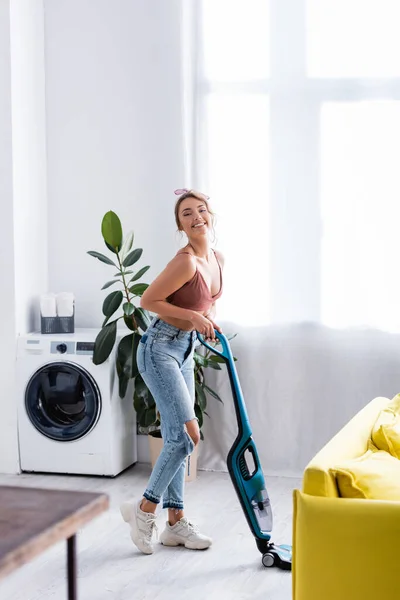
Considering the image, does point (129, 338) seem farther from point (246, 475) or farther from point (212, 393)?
point (246, 475)

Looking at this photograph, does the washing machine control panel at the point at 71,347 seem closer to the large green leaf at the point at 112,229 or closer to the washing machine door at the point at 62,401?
the washing machine door at the point at 62,401

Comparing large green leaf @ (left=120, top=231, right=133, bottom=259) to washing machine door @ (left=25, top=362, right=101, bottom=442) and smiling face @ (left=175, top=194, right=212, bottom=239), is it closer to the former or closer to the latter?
washing machine door @ (left=25, top=362, right=101, bottom=442)

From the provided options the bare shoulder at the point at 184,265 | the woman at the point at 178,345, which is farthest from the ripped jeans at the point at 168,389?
the bare shoulder at the point at 184,265

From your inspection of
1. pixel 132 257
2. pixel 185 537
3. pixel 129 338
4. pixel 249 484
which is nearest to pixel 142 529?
pixel 185 537

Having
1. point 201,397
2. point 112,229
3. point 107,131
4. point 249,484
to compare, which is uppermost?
point 107,131

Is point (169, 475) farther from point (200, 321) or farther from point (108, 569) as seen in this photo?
point (200, 321)

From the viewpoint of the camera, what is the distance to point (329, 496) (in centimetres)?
218

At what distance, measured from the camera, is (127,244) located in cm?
476

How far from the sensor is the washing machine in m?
4.51

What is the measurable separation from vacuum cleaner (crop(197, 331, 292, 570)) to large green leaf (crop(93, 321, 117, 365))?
1.29m

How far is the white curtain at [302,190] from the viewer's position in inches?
173

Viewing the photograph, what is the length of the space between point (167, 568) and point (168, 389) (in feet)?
2.20

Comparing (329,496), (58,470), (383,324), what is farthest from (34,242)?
(329,496)

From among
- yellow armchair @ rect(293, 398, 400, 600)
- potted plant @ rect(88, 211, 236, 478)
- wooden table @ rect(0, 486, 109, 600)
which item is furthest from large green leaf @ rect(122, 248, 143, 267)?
wooden table @ rect(0, 486, 109, 600)
